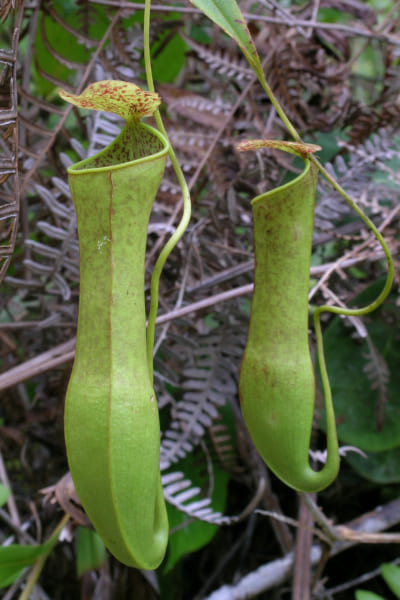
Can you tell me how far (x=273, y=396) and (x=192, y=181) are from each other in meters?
0.54

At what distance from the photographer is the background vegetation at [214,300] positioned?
3.06ft

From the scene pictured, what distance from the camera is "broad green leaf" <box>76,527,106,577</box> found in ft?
3.07

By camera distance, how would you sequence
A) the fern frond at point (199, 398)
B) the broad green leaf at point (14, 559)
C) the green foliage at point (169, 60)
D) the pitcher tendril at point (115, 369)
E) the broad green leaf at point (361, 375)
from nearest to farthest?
the pitcher tendril at point (115, 369), the broad green leaf at point (14, 559), the fern frond at point (199, 398), the broad green leaf at point (361, 375), the green foliage at point (169, 60)

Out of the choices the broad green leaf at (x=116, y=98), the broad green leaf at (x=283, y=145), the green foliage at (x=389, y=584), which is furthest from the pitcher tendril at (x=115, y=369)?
the green foliage at (x=389, y=584)

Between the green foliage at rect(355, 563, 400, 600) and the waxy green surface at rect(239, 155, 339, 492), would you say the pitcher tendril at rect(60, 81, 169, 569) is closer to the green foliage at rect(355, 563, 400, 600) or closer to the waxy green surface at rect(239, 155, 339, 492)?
the waxy green surface at rect(239, 155, 339, 492)

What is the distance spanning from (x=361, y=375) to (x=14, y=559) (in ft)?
2.50

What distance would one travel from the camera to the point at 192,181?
1008 mm

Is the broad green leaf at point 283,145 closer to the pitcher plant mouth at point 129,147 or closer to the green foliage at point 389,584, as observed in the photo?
the pitcher plant mouth at point 129,147

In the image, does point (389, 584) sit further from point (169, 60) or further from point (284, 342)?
point (169, 60)

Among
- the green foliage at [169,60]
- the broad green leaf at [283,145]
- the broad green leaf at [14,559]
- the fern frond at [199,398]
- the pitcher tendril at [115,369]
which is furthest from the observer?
the green foliage at [169,60]

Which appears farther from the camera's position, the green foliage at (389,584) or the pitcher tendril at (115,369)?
the green foliage at (389,584)

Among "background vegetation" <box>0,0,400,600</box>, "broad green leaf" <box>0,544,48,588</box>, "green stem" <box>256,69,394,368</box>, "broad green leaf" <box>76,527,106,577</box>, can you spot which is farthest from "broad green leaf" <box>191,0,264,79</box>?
"broad green leaf" <box>76,527,106,577</box>

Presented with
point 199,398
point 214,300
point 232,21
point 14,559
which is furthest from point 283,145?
point 14,559

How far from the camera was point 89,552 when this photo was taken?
0.95 m
